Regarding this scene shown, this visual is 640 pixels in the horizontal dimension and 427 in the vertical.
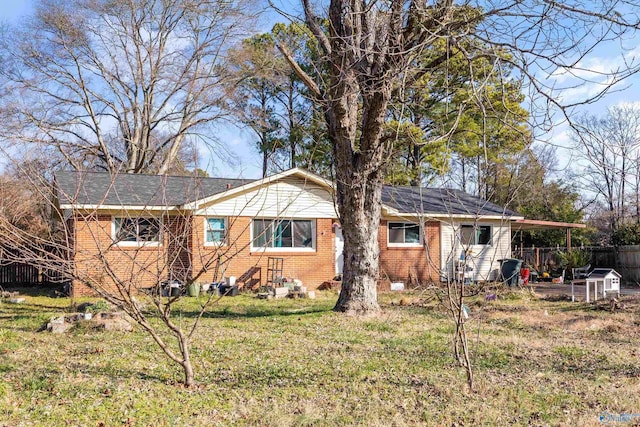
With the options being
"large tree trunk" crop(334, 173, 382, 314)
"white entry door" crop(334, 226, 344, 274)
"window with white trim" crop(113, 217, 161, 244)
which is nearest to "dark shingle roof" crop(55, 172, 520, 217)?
"white entry door" crop(334, 226, 344, 274)

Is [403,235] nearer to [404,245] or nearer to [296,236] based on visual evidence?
[404,245]

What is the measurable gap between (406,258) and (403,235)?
84 centimetres

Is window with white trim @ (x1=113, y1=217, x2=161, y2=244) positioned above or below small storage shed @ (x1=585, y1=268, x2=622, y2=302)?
above

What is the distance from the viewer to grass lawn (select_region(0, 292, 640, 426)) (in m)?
5.21

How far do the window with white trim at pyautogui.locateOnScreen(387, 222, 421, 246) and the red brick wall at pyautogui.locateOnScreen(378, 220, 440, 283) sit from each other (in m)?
0.21

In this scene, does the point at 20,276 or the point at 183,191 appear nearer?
the point at 183,191

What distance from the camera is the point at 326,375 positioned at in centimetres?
665

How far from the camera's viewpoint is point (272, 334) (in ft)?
31.2

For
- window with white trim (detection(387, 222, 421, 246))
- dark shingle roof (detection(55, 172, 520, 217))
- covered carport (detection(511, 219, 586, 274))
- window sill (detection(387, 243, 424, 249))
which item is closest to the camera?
dark shingle roof (detection(55, 172, 520, 217))

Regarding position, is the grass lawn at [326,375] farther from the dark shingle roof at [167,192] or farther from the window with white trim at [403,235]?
the window with white trim at [403,235]

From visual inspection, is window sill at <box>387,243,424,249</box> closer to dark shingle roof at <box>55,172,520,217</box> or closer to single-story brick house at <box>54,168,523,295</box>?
single-story brick house at <box>54,168,523,295</box>

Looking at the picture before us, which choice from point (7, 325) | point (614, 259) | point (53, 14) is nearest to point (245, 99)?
point (53, 14)

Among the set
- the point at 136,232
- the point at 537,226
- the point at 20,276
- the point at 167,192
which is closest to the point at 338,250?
the point at 167,192

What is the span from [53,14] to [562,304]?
24171mm
